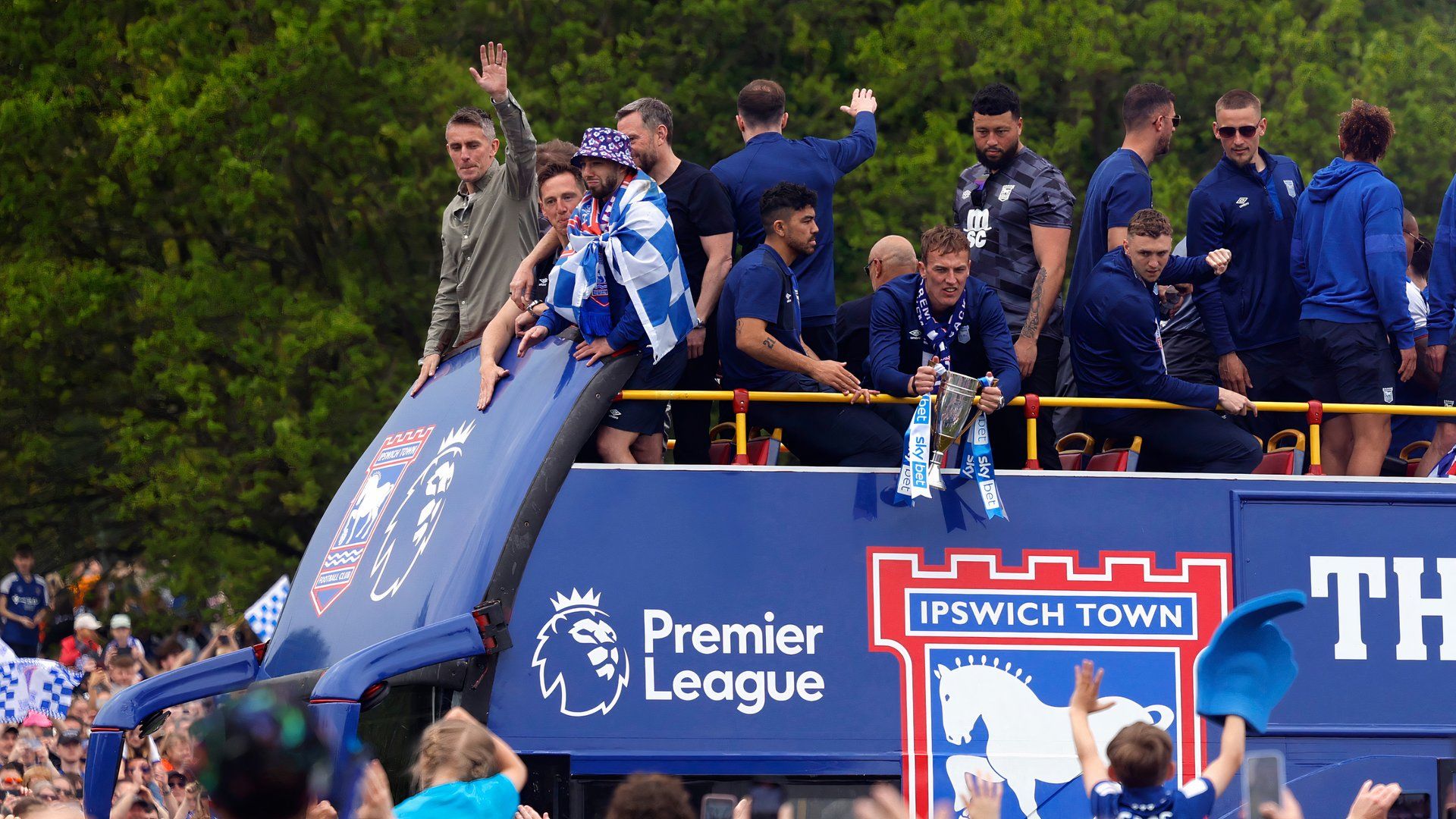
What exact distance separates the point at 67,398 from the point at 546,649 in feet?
45.4

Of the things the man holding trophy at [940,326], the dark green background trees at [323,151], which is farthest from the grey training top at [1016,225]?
the dark green background trees at [323,151]

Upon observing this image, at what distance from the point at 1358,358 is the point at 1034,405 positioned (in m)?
1.73

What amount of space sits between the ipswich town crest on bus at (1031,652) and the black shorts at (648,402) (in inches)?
42.5

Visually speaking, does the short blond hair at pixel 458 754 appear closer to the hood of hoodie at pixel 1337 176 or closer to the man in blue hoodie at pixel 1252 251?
the man in blue hoodie at pixel 1252 251

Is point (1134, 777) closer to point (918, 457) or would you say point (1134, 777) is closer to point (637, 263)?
point (918, 457)

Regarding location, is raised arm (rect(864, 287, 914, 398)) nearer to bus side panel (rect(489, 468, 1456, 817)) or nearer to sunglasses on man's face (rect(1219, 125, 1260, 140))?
bus side panel (rect(489, 468, 1456, 817))

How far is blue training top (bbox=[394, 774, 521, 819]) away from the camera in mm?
5684

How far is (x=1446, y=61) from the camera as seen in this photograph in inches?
814

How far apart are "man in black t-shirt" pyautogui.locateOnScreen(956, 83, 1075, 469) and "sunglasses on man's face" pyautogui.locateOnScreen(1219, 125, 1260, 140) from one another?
2.68 feet

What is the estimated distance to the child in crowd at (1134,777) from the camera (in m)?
5.33

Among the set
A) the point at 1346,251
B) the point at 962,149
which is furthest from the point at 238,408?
the point at 1346,251

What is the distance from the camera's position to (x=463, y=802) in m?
5.74

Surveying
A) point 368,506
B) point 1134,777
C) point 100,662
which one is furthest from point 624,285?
point 100,662

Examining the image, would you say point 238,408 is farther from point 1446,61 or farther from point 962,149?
point 1446,61
